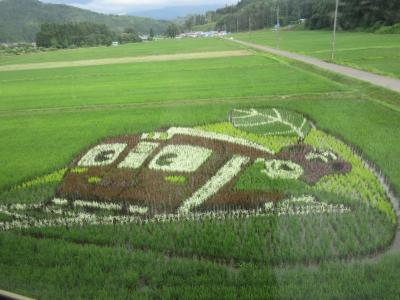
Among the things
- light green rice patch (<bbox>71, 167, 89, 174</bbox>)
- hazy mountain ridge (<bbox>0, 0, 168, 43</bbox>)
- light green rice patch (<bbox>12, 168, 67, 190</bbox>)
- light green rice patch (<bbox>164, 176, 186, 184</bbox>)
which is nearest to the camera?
light green rice patch (<bbox>164, 176, 186, 184</bbox>)

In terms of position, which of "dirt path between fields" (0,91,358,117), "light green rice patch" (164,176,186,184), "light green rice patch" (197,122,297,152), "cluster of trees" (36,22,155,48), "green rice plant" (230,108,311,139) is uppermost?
"light green rice patch" (164,176,186,184)

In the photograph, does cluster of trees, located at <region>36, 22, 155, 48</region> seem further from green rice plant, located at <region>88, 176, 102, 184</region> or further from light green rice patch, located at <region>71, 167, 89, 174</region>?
green rice plant, located at <region>88, 176, 102, 184</region>

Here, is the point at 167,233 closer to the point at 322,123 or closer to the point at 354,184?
the point at 354,184

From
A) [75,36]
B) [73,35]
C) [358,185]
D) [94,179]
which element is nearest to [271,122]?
[358,185]

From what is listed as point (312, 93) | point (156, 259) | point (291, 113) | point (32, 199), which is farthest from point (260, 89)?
point (156, 259)

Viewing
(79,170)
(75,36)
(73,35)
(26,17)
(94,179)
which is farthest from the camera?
(75,36)

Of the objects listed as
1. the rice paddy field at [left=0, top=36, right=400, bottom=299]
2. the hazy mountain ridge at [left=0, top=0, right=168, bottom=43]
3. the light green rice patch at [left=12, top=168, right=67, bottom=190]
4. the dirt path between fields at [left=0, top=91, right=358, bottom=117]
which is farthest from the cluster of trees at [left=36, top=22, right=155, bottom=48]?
the light green rice patch at [left=12, top=168, right=67, bottom=190]

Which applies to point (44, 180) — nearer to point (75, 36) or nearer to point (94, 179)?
point (94, 179)
